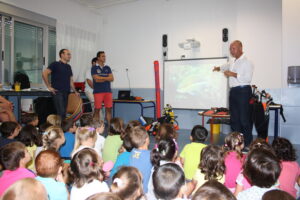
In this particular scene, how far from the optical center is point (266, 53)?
17.4 feet

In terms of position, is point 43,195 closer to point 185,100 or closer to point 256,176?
point 256,176

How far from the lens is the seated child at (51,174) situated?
1.52m

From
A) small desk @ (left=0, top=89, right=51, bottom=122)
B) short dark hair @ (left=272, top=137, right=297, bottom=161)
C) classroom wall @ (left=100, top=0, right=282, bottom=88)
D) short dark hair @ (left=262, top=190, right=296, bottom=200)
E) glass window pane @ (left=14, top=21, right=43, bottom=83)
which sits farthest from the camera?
glass window pane @ (left=14, top=21, right=43, bottom=83)

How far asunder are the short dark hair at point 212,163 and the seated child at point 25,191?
3.55 ft

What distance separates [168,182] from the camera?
4.09ft

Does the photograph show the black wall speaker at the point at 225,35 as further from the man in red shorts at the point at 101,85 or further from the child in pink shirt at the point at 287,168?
the child in pink shirt at the point at 287,168

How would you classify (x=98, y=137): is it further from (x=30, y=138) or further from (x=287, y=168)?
(x=287, y=168)

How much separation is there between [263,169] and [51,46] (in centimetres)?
581

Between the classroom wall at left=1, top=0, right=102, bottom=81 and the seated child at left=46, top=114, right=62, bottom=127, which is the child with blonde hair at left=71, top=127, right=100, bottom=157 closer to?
the seated child at left=46, top=114, right=62, bottom=127

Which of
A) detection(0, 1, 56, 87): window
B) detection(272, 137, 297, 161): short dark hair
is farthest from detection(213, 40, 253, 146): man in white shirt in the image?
detection(0, 1, 56, 87): window

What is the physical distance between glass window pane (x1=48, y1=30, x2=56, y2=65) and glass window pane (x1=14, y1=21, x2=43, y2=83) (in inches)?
7.7

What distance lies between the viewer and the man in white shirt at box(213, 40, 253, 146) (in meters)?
3.44

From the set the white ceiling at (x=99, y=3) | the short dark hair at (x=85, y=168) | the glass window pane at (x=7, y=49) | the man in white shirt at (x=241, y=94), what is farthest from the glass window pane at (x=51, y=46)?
the short dark hair at (x=85, y=168)

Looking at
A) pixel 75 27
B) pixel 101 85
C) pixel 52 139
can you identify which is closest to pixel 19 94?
pixel 101 85
